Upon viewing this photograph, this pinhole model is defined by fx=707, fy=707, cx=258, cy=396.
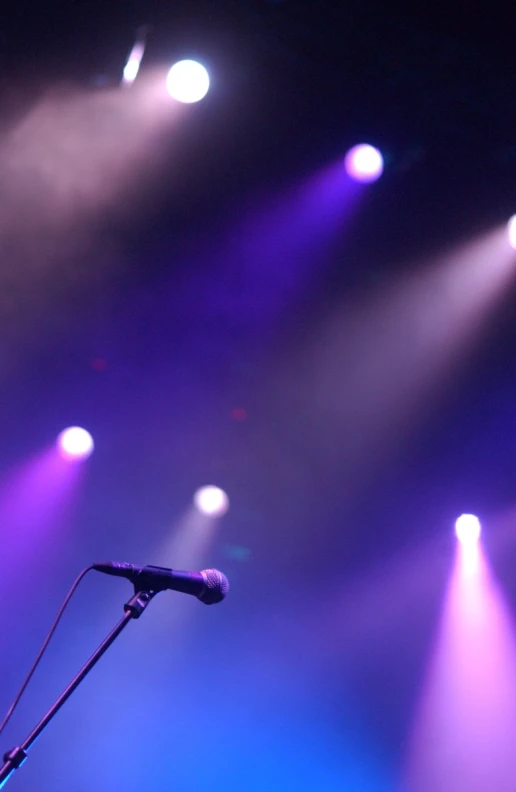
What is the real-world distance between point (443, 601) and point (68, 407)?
8.50ft

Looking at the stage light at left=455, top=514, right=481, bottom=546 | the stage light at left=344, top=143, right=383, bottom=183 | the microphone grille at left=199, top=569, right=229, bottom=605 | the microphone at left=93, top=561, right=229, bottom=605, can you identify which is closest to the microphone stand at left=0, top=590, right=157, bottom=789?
the microphone at left=93, top=561, right=229, bottom=605

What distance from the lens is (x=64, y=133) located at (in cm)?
332

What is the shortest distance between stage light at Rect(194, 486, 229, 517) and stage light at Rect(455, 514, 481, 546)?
4.82ft

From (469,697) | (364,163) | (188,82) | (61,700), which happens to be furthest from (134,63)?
(469,697)

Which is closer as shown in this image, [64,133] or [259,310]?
[64,133]

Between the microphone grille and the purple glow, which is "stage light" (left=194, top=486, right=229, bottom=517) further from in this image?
the microphone grille

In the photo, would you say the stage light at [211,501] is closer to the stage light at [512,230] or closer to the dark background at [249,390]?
Result: the dark background at [249,390]

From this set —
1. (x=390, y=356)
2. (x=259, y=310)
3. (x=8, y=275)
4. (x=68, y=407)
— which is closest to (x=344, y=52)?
(x=259, y=310)

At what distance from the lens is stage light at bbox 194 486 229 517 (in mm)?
4340

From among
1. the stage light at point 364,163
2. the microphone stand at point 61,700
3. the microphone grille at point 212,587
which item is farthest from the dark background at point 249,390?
the microphone stand at point 61,700

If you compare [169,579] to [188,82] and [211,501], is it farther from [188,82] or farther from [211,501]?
[211,501]

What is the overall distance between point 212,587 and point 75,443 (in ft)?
8.79

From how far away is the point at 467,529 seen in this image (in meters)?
4.46

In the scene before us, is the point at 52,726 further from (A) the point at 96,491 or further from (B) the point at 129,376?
(B) the point at 129,376
